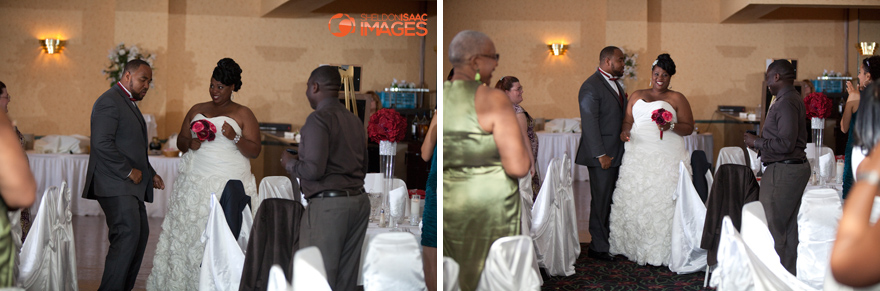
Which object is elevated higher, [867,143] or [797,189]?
[867,143]

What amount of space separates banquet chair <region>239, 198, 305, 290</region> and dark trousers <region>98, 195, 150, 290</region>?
0.83 m

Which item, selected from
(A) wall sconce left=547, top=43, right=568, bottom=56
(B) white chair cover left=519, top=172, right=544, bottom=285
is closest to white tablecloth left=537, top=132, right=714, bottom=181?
(B) white chair cover left=519, top=172, right=544, bottom=285

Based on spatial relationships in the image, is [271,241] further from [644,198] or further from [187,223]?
[644,198]

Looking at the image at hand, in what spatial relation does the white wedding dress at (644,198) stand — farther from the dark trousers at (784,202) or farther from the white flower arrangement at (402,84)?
the white flower arrangement at (402,84)

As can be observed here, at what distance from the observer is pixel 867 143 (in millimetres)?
2139

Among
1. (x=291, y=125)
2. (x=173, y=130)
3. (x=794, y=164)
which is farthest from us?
(x=173, y=130)

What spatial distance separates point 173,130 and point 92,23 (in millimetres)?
722

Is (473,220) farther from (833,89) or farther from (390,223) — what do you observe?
(833,89)

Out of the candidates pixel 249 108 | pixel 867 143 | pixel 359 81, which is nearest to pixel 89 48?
pixel 249 108

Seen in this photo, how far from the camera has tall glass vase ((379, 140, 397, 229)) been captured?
9.32 feet

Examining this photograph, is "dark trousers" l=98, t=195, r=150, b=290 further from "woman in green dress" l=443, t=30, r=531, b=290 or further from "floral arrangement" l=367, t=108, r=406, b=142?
"woman in green dress" l=443, t=30, r=531, b=290

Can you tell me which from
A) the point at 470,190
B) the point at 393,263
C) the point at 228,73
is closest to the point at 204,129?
the point at 228,73

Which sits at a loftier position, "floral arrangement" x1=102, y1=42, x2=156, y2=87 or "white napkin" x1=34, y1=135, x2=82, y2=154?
"floral arrangement" x1=102, y1=42, x2=156, y2=87

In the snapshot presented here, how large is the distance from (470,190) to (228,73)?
3.73 ft
